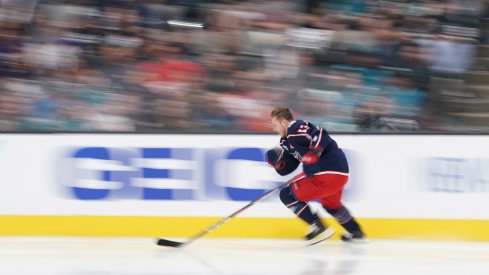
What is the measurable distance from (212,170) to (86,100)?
3.65ft

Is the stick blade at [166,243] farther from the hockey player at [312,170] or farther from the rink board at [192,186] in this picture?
the hockey player at [312,170]

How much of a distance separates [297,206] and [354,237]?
50 centimetres

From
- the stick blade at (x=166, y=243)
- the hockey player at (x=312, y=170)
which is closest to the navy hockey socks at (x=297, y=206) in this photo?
the hockey player at (x=312, y=170)

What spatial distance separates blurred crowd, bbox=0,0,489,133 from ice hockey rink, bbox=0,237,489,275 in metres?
0.86

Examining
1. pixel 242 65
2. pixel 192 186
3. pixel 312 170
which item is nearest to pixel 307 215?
pixel 312 170

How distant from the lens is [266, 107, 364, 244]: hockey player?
21.6 ft

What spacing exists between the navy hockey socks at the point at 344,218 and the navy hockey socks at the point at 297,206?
141mm

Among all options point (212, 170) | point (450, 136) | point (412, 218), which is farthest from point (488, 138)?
point (212, 170)

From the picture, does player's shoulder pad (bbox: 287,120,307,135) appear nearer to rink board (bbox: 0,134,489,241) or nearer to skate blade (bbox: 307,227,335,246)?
A: rink board (bbox: 0,134,489,241)

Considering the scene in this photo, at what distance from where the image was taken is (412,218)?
7129 mm

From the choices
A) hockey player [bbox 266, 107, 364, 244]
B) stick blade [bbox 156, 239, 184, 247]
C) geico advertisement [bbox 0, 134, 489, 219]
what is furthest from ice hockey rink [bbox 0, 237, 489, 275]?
geico advertisement [bbox 0, 134, 489, 219]

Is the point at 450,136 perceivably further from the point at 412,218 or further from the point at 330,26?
the point at 330,26

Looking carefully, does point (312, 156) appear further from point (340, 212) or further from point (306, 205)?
point (340, 212)

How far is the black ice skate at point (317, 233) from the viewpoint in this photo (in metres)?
6.86
